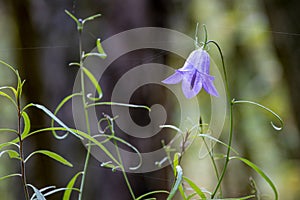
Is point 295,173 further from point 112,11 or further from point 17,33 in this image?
point 17,33

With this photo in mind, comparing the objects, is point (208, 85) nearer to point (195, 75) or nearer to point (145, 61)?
point (195, 75)

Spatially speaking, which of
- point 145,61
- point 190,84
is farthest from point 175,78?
point 145,61

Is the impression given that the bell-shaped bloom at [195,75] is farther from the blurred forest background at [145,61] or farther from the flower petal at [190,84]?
the blurred forest background at [145,61]

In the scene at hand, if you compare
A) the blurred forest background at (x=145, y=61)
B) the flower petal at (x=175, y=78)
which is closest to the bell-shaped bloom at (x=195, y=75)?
the flower petal at (x=175, y=78)

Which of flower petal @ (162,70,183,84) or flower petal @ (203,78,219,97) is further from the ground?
flower petal @ (162,70,183,84)

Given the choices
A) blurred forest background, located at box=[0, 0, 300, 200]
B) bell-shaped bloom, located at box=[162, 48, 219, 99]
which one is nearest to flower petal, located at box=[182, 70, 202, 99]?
bell-shaped bloom, located at box=[162, 48, 219, 99]

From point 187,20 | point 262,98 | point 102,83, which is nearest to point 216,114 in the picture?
point 262,98

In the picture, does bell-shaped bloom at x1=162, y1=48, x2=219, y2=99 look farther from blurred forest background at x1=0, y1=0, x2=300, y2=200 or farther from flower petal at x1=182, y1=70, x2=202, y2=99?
blurred forest background at x1=0, y1=0, x2=300, y2=200
